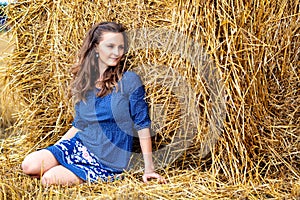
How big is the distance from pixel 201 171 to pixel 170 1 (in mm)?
907

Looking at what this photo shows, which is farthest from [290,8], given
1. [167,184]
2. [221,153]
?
[167,184]

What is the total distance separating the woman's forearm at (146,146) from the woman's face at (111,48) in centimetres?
40

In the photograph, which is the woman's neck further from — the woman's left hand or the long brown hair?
the woman's left hand

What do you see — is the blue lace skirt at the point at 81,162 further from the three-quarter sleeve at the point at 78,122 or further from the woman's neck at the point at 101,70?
the woman's neck at the point at 101,70

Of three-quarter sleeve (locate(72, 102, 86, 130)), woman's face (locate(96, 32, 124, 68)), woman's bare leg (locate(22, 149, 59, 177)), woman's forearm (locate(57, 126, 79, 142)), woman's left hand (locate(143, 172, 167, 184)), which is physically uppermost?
woman's face (locate(96, 32, 124, 68))

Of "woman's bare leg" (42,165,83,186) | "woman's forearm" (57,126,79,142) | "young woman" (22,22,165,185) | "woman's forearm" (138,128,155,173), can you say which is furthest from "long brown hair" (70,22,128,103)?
"woman's bare leg" (42,165,83,186)

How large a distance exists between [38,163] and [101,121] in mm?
404

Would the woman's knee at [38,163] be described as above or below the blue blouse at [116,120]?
below

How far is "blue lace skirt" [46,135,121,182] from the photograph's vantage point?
118 inches

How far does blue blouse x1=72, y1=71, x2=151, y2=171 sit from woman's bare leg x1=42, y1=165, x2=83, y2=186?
7.1 inches

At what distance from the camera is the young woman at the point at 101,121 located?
298 cm

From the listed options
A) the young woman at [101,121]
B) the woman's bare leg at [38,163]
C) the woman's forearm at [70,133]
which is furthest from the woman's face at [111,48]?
the woman's bare leg at [38,163]

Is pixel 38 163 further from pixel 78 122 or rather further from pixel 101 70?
pixel 101 70

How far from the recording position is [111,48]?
3.04 meters
